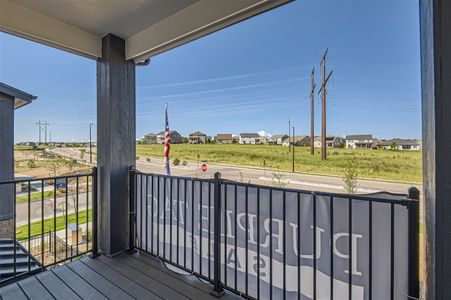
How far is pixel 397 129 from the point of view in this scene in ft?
4.52

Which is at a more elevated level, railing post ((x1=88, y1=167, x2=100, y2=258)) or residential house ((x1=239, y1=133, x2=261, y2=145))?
residential house ((x1=239, y1=133, x2=261, y2=145))

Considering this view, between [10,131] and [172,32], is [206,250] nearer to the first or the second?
[172,32]

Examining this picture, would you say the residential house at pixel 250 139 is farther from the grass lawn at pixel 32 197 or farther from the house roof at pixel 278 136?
the grass lawn at pixel 32 197

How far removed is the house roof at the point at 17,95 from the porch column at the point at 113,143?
680mm

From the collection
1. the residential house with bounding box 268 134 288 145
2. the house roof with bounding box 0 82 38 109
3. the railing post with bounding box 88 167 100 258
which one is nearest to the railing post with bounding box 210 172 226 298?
the residential house with bounding box 268 134 288 145

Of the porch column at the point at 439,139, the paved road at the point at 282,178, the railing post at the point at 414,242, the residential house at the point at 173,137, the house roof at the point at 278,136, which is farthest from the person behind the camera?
the residential house at the point at 173,137

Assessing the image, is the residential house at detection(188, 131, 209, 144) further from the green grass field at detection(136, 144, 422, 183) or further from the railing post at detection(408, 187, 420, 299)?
the railing post at detection(408, 187, 420, 299)

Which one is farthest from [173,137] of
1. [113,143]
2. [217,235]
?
[217,235]

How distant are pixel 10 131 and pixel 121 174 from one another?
1259 millimetres

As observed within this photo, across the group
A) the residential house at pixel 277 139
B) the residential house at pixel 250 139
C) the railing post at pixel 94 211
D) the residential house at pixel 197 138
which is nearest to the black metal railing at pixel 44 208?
the railing post at pixel 94 211

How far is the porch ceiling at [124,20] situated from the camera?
1.90 metres

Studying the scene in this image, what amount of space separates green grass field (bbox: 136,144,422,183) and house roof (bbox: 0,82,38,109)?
6.18 ft

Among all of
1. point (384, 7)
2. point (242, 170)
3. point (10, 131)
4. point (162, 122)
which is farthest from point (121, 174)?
point (384, 7)

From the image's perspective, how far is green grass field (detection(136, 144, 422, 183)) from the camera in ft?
4.40
